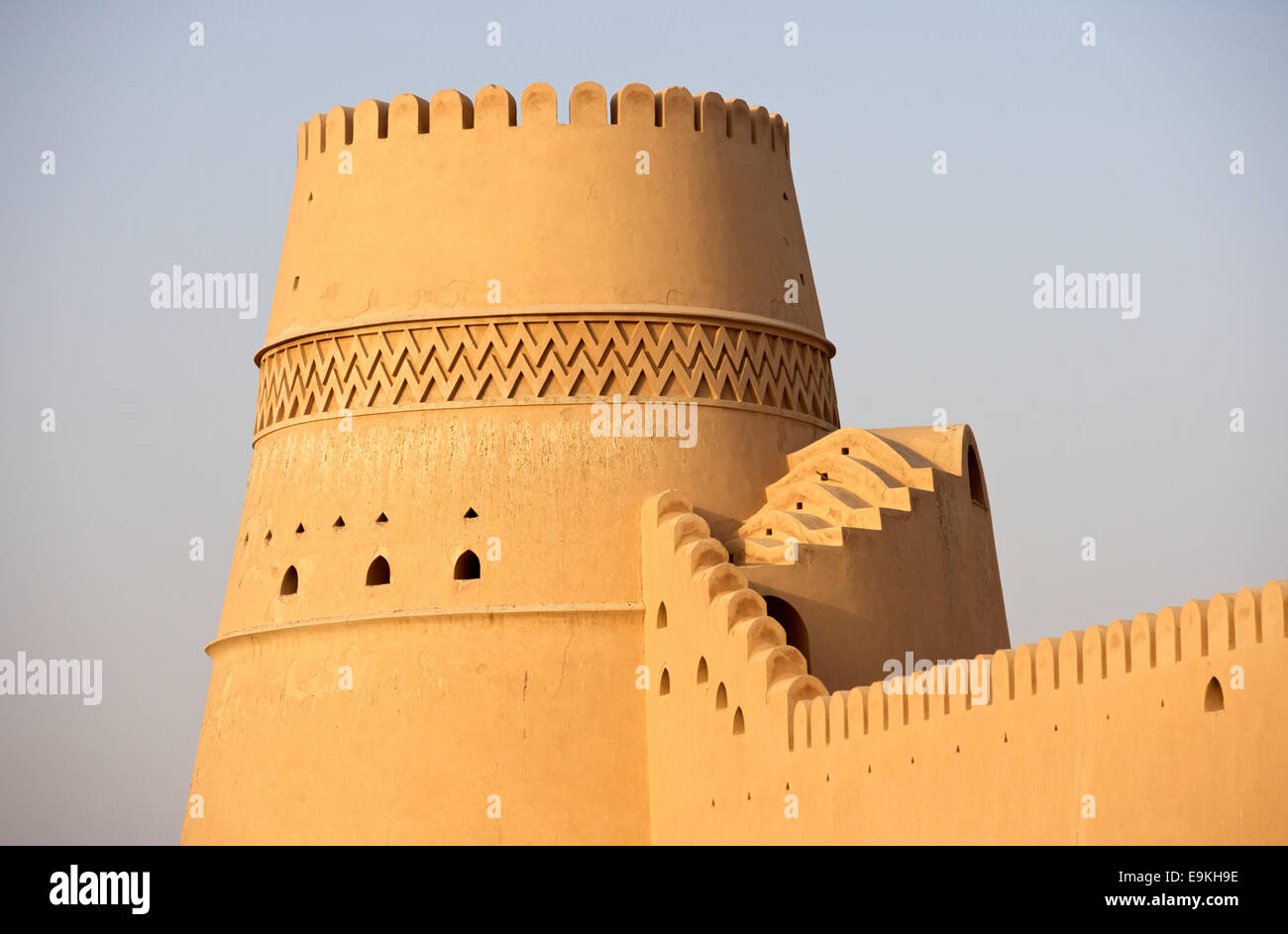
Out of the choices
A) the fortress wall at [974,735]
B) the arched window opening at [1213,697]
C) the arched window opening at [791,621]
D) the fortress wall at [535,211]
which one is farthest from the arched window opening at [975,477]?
the arched window opening at [1213,697]

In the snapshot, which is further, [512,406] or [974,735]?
[512,406]

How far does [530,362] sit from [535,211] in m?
1.39

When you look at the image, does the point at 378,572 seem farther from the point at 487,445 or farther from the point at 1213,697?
the point at 1213,697

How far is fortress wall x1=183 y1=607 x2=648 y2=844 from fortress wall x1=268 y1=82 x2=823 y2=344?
9.47 feet

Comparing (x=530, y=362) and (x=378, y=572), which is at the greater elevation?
(x=530, y=362)

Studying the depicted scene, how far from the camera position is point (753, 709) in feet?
52.7

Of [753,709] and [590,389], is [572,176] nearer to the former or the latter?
[590,389]

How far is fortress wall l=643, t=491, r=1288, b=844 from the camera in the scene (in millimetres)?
11922

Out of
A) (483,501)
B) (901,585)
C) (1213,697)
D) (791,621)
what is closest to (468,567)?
(483,501)

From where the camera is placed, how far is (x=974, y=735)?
45.4 feet

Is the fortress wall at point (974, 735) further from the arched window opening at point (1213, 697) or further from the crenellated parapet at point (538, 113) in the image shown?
the crenellated parapet at point (538, 113)

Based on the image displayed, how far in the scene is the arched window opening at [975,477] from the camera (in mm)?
20031

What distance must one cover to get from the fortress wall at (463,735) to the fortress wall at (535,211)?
2886mm

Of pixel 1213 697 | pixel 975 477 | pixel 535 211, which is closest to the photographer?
pixel 1213 697
